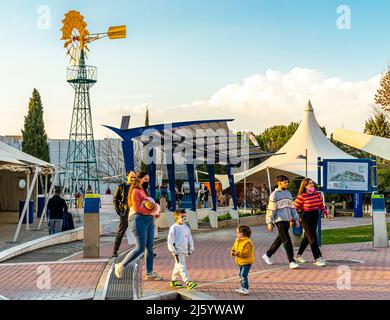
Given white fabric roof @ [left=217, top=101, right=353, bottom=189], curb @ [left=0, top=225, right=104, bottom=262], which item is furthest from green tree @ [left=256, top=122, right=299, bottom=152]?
curb @ [left=0, top=225, right=104, bottom=262]

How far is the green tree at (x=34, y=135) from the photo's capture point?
171ft

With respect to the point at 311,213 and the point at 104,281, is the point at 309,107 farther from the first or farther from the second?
the point at 104,281

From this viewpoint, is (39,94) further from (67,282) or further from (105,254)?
(67,282)

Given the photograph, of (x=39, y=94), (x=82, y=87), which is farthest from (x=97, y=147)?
(x=82, y=87)

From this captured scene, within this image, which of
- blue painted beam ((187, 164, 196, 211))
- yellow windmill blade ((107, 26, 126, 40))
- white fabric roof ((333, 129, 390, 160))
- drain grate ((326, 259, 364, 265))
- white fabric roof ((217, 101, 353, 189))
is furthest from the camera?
yellow windmill blade ((107, 26, 126, 40))

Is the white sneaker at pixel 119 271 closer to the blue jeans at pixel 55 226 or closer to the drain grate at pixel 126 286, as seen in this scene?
the drain grate at pixel 126 286

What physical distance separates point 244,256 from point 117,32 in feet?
140

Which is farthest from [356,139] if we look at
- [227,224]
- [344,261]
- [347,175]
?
[344,261]

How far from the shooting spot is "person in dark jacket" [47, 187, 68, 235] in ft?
53.2

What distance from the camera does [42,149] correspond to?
52312 mm

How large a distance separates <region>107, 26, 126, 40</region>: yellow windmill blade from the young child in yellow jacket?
41962mm

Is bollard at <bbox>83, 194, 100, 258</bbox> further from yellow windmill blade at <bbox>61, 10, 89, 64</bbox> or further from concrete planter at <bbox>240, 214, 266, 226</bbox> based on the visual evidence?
yellow windmill blade at <bbox>61, 10, 89, 64</bbox>

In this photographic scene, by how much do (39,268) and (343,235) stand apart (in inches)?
406

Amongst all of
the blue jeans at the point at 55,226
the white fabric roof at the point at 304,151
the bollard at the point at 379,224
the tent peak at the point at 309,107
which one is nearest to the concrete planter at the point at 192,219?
the blue jeans at the point at 55,226
